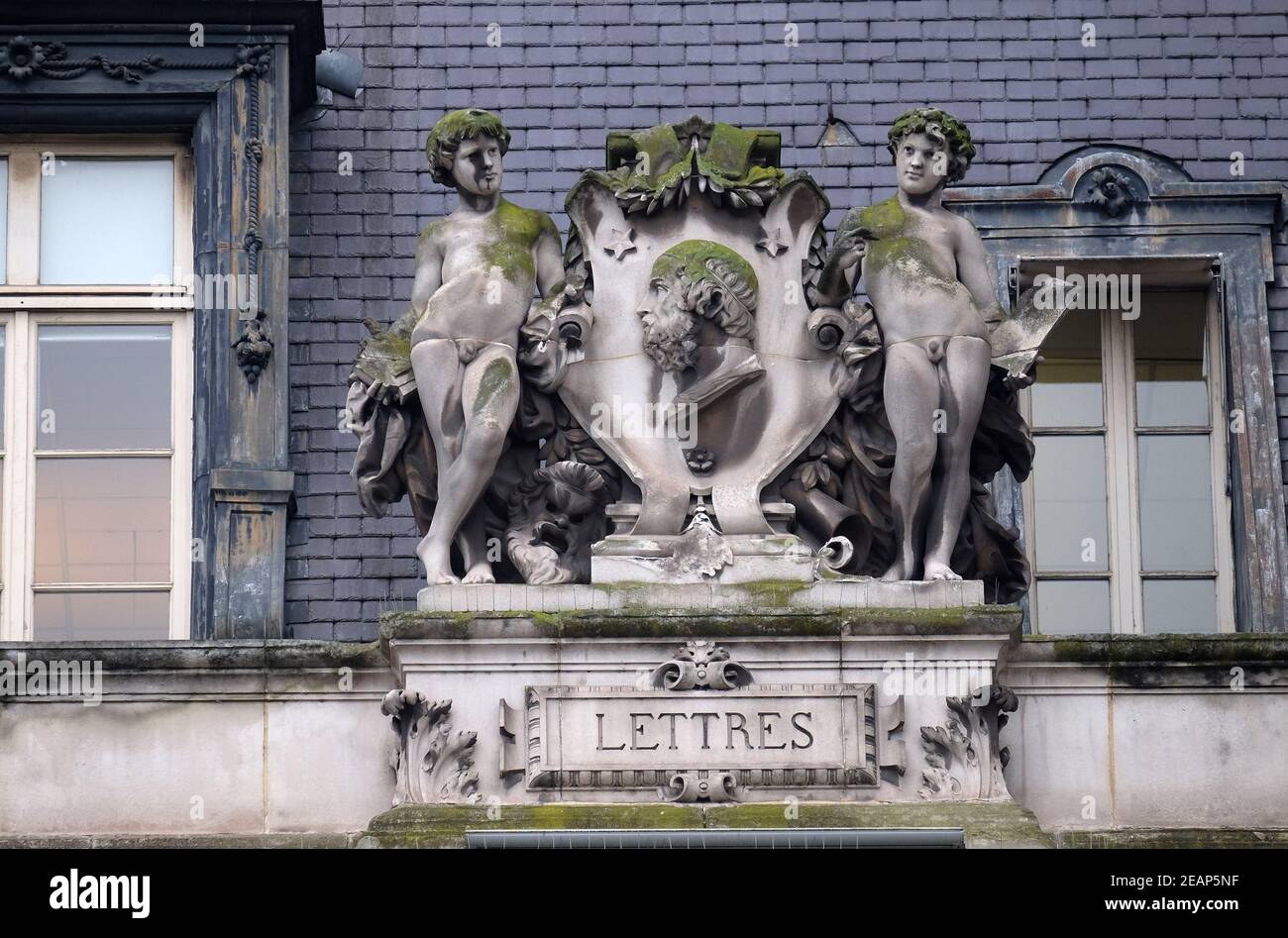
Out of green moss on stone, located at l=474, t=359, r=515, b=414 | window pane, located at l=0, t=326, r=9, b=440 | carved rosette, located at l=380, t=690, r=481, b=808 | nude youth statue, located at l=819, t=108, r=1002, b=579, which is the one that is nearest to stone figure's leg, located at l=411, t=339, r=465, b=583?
green moss on stone, located at l=474, t=359, r=515, b=414

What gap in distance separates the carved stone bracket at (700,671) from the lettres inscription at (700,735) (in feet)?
0.13

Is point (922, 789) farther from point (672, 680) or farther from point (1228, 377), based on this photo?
point (1228, 377)

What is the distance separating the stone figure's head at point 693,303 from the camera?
1627 centimetres

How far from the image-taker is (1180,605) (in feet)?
60.8

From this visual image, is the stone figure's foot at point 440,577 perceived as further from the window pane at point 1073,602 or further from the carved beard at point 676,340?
the window pane at point 1073,602

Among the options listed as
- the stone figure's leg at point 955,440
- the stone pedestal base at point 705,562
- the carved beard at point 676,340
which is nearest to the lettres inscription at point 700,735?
the stone pedestal base at point 705,562

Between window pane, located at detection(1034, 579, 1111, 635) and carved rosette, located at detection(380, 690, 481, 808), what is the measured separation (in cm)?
406

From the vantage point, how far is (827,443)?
16.4 m

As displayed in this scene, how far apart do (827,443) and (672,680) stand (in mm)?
1469

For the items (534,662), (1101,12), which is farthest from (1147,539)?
(534,662)

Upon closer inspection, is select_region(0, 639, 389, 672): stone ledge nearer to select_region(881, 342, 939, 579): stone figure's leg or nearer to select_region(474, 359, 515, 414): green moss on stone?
select_region(474, 359, 515, 414): green moss on stone

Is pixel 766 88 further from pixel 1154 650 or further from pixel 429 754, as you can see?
pixel 429 754

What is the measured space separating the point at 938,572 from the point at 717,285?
1.62 metres

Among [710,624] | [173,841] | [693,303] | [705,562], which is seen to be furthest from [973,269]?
[173,841]
